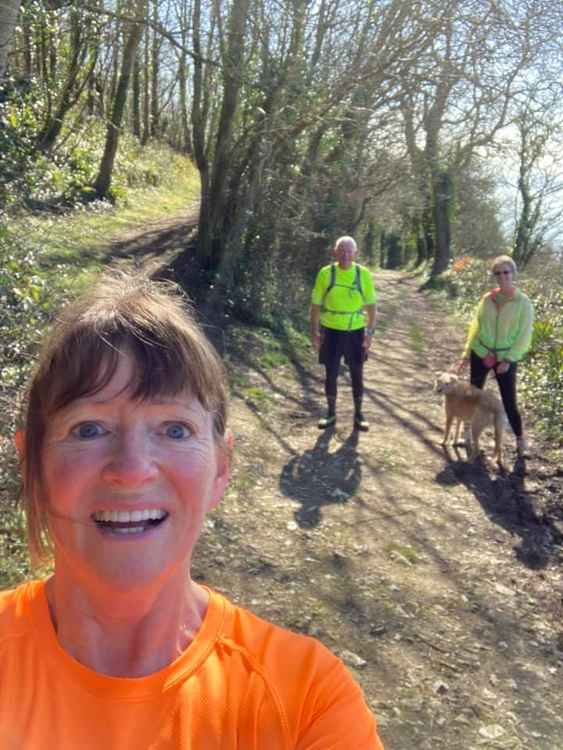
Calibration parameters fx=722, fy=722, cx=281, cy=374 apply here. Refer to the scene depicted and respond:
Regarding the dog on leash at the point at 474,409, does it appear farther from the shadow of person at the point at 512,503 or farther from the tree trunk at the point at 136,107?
the tree trunk at the point at 136,107

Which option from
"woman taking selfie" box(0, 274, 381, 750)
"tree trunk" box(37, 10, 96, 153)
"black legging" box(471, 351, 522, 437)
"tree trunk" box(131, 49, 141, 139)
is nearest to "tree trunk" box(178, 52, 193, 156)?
"tree trunk" box(37, 10, 96, 153)

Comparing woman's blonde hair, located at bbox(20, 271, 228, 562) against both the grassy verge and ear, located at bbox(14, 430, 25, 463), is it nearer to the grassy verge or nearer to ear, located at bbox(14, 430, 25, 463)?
ear, located at bbox(14, 430, 25, 463)

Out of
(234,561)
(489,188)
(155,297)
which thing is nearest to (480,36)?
(234,561)

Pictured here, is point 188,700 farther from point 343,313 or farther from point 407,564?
point 343,313

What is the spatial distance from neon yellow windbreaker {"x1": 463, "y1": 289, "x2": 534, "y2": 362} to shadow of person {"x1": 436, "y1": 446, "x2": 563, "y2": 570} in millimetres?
1274

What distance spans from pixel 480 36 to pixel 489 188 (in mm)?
23461

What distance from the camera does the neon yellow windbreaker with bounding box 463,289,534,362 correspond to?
25.0ft

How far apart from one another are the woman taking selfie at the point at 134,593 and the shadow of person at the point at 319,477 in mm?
4765

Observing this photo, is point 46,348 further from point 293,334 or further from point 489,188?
point 489,188

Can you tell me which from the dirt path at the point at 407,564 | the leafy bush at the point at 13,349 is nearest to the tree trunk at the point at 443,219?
the dirt path at the point at 407,564

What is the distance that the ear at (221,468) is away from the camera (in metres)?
1.69

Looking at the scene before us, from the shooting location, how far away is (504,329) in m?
7.68

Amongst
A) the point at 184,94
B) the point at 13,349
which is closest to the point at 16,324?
the point at 13,349

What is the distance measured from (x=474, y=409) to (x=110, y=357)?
691 cm
